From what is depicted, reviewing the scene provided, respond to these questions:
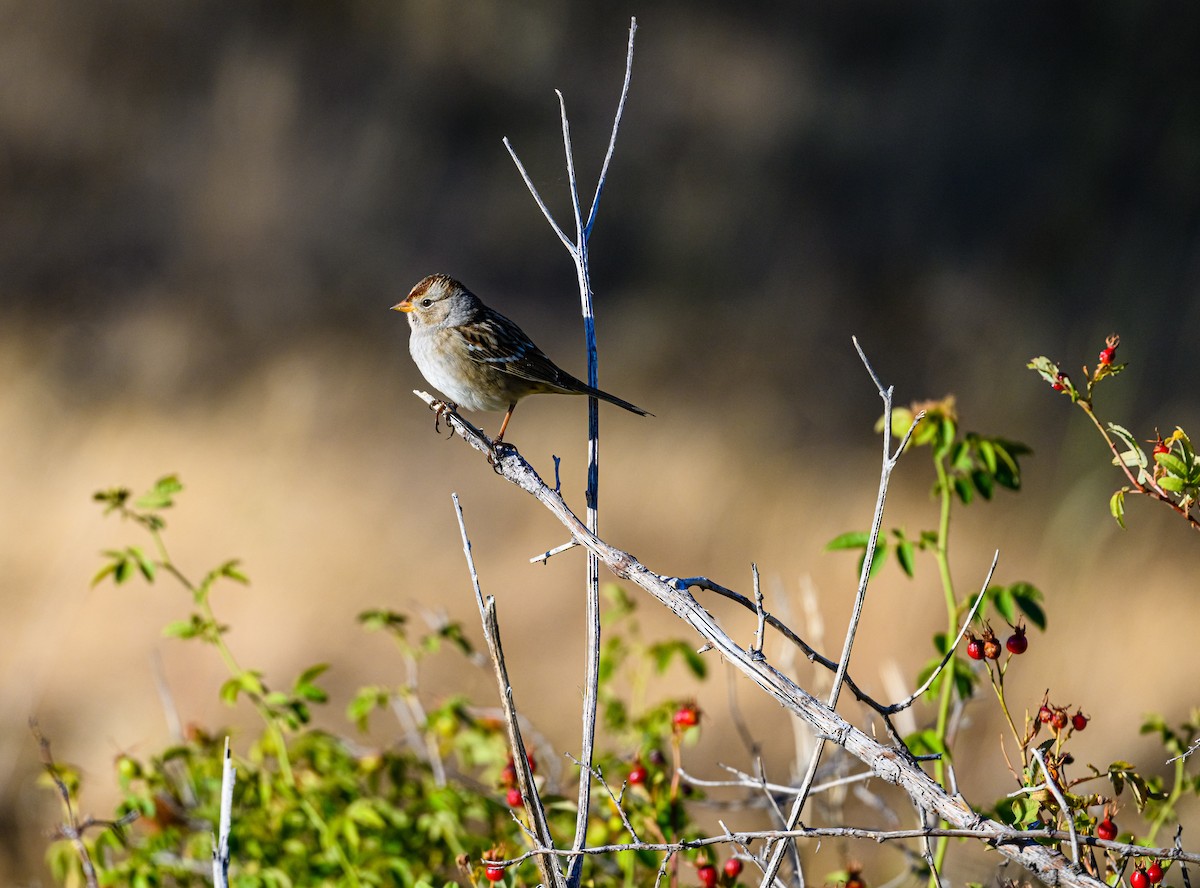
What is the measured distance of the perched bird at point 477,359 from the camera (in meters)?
3.04

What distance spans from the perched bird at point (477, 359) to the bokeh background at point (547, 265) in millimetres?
1716

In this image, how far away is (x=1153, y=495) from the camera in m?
1.46

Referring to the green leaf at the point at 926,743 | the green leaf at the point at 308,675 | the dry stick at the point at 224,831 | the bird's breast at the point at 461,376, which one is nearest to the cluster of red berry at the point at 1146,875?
the green leaf at the point at 926,743

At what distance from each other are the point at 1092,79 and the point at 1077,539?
2102 mm

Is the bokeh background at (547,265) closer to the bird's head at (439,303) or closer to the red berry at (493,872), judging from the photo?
the bird's head at (439,303)

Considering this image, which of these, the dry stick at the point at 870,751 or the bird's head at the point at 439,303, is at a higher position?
the bird's head at the point at 439,303

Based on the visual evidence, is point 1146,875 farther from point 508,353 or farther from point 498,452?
point 508,353

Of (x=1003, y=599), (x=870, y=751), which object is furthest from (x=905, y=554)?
(x=870, y=751)

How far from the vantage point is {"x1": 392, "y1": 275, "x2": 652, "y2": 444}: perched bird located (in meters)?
3.04

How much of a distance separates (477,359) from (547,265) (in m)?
2.30

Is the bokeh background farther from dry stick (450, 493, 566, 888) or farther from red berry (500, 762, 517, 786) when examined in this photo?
dry stick (450, 493, 566, 888)

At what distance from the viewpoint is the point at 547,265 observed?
5324 mm

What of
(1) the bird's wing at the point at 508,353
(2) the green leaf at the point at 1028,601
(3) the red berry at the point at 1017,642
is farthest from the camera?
(1) the bird's wing at the point at 508,353

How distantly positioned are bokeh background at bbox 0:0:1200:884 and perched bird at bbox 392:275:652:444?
172 cm
